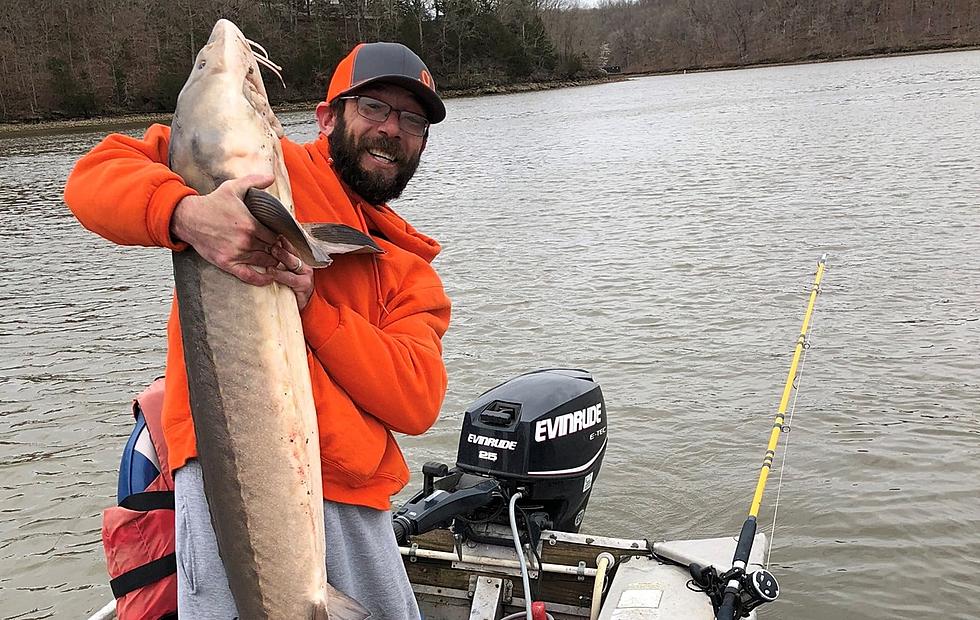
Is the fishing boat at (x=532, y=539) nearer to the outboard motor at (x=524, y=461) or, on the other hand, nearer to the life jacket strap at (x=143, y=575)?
the outboard motor at (x=524, y=461)

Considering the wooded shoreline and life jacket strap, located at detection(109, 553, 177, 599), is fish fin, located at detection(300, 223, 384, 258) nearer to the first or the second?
life jacket strap, located at detection(109, 553, 177, 599)

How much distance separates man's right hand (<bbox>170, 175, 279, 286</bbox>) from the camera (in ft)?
5.95

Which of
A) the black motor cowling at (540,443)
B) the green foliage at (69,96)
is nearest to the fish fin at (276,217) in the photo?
the black motor cowling at (540,443)

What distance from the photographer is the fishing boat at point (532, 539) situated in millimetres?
3324

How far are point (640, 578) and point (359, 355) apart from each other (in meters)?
1.76

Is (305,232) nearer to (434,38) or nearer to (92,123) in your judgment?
(92,123)

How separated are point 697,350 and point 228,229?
7.44 meters

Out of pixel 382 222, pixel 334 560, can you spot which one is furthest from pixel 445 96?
pixel 334 560

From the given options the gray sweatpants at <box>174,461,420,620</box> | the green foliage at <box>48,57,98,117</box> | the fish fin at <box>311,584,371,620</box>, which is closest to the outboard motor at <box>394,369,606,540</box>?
the gray sweatpants at <box>174,461,420,620</box>

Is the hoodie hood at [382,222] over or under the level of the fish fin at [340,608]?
over

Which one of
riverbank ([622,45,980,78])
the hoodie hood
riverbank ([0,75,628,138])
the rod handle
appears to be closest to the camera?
the hoodie hood

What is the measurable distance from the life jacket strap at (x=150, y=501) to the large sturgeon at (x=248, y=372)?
376 mm

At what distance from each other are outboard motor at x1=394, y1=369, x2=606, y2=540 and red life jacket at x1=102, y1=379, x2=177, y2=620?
1218 millimetres

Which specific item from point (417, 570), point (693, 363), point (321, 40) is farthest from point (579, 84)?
point (417, 570)
